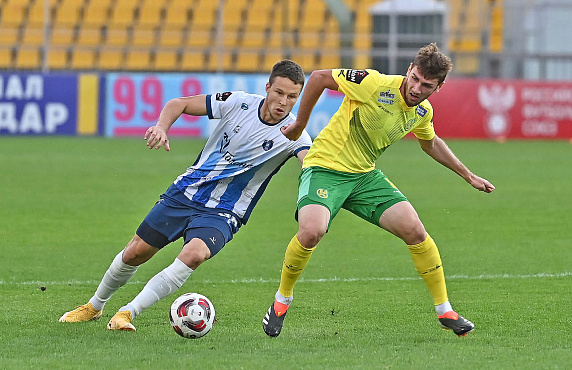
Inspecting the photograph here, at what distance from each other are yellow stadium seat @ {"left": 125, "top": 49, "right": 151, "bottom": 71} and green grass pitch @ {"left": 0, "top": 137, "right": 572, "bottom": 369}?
371 inches

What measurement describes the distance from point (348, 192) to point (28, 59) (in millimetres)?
19515

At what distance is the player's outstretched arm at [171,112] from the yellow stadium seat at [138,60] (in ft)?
61.5

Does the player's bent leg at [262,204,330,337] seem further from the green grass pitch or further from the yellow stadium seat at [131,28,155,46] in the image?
the yellow stadium seat at [131,28,155,46]

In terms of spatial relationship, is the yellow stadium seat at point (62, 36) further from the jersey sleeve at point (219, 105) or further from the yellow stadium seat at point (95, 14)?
the jersey sleeve at point (219, 105)

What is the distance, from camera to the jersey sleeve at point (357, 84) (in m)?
5.46

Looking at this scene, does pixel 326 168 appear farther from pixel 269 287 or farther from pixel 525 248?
pixel 525 248

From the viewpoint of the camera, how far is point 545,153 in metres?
A: 20.5

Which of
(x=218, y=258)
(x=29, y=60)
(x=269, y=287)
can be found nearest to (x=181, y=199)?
(x=269, y=287)

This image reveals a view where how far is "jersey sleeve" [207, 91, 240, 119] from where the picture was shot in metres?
5.71

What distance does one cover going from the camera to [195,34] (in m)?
25.4

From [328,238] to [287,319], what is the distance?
393 centimetres

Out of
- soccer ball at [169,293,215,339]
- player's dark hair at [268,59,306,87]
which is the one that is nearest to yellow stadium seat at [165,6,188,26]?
player's dark hair at [268,59,306,87]

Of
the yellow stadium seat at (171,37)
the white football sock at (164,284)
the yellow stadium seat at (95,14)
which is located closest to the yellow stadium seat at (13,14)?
the yellow stadium seat at (95,14)

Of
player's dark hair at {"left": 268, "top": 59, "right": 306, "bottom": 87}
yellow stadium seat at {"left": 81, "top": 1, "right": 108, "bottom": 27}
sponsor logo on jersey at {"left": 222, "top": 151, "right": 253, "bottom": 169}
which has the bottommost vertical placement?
yellow stadium seat at {"left": 81, "top": 1, "right": 108, "bottom": 27}
